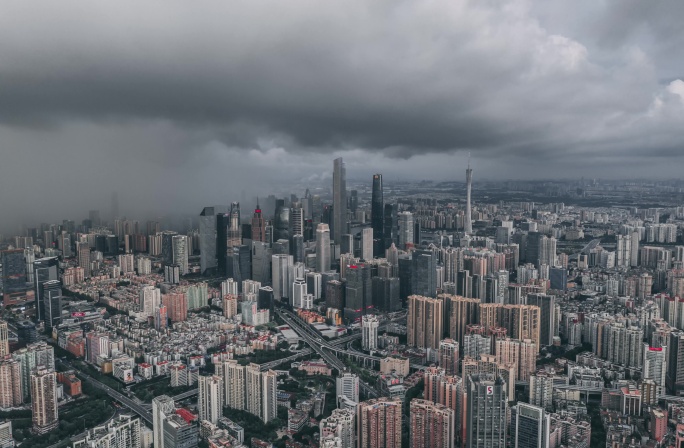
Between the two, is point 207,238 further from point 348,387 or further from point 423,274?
point 348,387

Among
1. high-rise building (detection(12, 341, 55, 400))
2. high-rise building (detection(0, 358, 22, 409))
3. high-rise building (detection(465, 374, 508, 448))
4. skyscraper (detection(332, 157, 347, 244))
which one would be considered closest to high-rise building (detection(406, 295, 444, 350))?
high-rise building (detection(465, 374, 508, 448))

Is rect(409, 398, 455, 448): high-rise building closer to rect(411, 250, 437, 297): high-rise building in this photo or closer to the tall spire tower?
rect(411, 250, 437, 297): high-rise building

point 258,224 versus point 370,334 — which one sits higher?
point 258,224

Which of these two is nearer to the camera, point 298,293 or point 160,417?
point 160,417

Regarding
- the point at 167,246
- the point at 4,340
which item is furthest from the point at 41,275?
the point at 167,246

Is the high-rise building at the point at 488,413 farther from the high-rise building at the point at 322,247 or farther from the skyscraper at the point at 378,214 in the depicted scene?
the skyscraper at the point at 378,214
